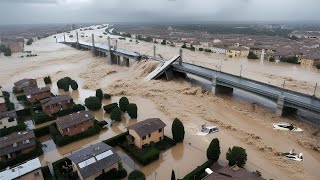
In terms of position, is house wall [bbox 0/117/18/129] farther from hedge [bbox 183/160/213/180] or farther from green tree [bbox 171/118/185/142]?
hedge [bbox 183/160/213/180]

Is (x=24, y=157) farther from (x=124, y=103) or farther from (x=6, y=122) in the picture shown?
(x=124, y=103)

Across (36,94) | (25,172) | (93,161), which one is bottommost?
(25,172)

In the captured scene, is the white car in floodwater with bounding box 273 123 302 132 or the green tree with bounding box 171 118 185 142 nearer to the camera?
the green tree with bounding box 171 118 185 142

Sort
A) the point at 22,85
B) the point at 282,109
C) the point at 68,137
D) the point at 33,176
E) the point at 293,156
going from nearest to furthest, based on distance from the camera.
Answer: the point at 33,176 → the point at 293,156 → the point at 68,137 → the point at 282,109 → the point at 22,85

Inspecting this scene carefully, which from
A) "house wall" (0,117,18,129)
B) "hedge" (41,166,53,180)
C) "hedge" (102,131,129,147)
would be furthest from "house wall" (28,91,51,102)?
"hedge" (41,166,53,180)

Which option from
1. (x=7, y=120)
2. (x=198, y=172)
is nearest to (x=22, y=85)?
(x=7, y=120)

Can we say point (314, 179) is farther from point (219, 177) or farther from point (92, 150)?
point (92, 150)
